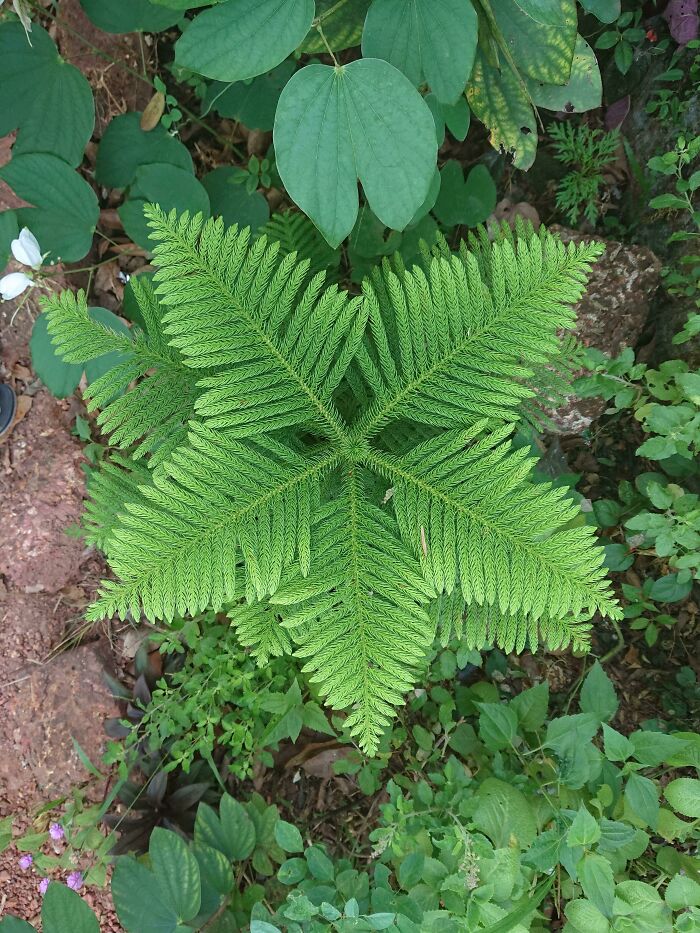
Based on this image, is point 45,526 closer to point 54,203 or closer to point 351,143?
point 54,203

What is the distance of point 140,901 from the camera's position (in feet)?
5.53

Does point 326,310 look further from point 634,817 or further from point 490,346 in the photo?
point 634,817

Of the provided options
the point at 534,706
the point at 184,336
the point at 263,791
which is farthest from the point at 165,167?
the point at 263,791

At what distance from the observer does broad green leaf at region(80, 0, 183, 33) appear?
168cm

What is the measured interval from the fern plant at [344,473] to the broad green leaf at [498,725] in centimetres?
41

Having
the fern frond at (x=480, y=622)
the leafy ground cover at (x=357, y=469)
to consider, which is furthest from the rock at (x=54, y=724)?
the fern frond at (x=480, y=622)

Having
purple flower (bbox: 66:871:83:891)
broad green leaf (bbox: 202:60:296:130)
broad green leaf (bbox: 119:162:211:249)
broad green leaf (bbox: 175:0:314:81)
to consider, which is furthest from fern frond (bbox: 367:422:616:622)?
purple flower (bbox: 66:871:83:891)

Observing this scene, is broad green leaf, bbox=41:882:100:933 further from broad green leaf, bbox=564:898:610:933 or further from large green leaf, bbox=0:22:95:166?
large green leaf, bbox=0:22:95:166

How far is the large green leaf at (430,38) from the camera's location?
1142 millimetres

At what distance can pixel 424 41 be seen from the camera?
3.86ft

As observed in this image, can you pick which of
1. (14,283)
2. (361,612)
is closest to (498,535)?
(361,612)

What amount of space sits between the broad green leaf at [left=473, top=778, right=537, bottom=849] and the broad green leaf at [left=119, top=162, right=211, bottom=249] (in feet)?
5.75

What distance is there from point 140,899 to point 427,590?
1.27 metres

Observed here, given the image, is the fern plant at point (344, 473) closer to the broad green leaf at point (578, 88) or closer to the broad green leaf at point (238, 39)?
the broad green leaf at point (238, 39)
